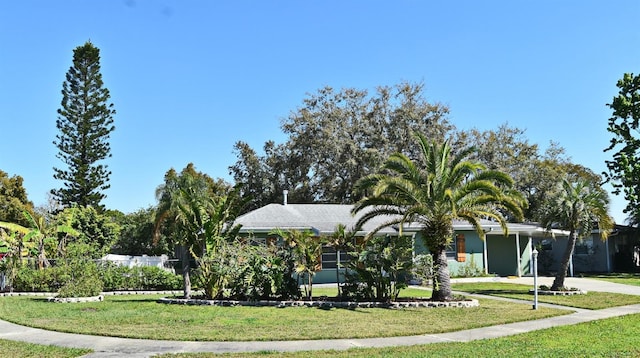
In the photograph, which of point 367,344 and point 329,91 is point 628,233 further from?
point 367,344

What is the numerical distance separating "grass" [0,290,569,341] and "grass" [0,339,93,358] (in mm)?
1348

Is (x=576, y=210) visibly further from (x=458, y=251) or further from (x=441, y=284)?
(x=458, y=251)

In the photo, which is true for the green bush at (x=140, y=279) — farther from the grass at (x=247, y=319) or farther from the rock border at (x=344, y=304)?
the rock border at (x=344, y=304)

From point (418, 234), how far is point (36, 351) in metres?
19.4

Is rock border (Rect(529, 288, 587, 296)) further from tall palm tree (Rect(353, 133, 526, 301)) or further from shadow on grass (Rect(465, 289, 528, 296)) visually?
tall palm tree (Rect(353, 133, 526, 301))

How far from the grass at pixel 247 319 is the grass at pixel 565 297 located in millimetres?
1897

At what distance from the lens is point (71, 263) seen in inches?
779

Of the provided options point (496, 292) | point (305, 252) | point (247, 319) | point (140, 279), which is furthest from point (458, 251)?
point (247, 319)

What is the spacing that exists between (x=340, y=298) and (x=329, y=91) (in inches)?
1128

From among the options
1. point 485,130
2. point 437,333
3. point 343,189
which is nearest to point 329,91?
point 343,189

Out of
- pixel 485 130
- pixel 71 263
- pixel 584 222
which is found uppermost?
pixel 485 130

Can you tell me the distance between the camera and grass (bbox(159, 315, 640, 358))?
9.36 meters

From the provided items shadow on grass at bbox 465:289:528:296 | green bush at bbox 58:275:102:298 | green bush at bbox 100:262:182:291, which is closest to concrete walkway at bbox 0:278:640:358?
green bush at bbox 58:275:102:298

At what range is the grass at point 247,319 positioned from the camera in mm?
11500
